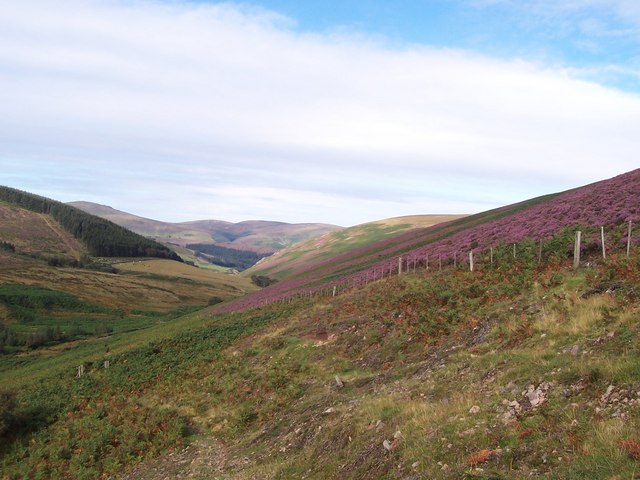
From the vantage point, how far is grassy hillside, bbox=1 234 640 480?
8711mm

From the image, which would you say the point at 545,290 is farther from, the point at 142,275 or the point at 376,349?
the point at 142,275

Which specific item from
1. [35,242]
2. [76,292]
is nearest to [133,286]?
[76,292]

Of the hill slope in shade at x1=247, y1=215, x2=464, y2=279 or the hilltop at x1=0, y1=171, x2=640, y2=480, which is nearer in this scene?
the hilltop at x1=0, y1=171, x2=640, y2=480

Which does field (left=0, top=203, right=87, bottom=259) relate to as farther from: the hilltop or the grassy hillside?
the grassy hillside

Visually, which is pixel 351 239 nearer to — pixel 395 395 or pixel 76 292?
pixel 76 292

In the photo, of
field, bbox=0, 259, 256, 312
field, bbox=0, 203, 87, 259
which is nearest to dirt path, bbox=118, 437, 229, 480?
field, bbox=0, 259, 256, 312

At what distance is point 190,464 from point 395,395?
8.46 meters

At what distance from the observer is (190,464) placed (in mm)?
16547

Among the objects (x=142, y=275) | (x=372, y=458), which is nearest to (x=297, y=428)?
(x=372, y=458)

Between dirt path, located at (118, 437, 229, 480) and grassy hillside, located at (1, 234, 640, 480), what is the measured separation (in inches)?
3.8

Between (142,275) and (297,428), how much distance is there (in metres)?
161

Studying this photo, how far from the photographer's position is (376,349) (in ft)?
67.0

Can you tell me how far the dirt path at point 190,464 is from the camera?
602 inches

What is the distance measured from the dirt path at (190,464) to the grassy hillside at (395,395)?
10 cm
